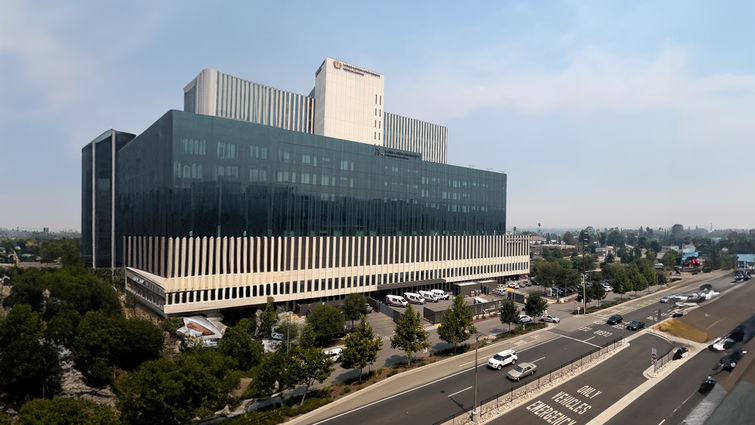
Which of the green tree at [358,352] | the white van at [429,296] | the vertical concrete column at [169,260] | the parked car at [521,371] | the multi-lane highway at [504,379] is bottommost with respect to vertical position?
the white van at [429,296]

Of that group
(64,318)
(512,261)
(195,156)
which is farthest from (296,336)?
(512,261)

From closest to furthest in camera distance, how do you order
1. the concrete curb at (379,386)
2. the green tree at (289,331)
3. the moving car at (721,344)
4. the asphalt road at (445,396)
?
the asphalt road at (445,396), the concrete curb at (379,386), the green tree at (289,331), the moving car at (721,344)

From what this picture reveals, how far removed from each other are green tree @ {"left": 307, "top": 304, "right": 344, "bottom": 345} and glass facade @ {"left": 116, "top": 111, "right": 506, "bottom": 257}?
21.5 meters

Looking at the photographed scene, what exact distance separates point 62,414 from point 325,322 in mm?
30850

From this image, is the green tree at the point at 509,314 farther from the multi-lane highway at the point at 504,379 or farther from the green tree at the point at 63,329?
the green tree at the point at 63,329

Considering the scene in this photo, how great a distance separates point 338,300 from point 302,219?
18775mm

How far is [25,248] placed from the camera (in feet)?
621

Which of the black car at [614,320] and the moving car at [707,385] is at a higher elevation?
the moving car at [707,385]

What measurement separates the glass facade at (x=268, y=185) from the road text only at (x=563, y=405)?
49687mm

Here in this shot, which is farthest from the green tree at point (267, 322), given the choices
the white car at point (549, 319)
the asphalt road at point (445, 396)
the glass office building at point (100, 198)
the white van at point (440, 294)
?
the glass office building at point (100, 198)

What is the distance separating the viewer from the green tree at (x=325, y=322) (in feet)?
170

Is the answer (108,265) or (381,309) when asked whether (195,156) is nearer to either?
(381,309)

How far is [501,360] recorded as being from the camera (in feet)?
147

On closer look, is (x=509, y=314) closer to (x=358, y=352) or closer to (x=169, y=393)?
(x=358, y=352)
